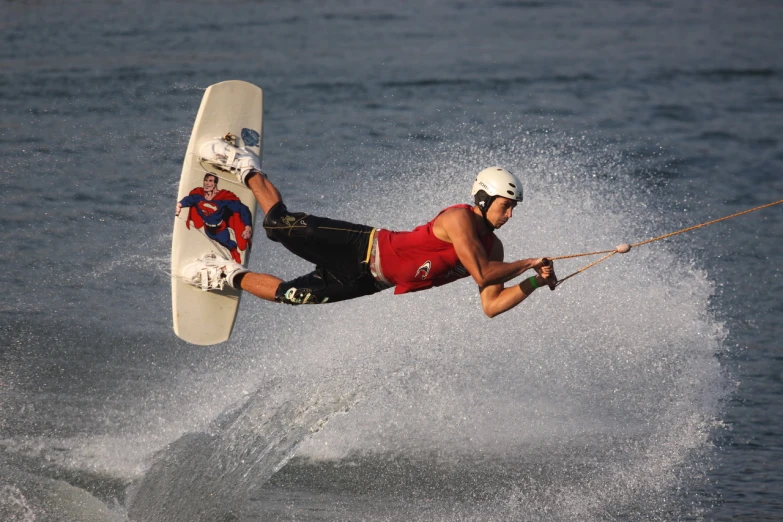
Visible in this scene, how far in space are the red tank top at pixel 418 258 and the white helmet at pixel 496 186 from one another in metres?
0.15

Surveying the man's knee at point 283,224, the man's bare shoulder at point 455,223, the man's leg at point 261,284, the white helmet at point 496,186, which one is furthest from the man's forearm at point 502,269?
the man's leg at point 261,284

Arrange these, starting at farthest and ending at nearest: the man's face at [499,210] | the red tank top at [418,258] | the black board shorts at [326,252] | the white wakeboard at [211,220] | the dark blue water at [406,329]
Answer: the white wakeboard at [211,220] → the dark blue water at [406,329] → the black board shorts at [326,252] → the red tank top at [418,258] → the man's face at [499,210]

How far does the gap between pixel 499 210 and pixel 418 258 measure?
682mm

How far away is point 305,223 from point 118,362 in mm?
2900

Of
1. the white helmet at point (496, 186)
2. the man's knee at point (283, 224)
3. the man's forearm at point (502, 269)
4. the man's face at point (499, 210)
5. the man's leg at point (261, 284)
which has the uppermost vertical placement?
the white helmet at point (496, 186)

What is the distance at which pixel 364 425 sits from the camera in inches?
333

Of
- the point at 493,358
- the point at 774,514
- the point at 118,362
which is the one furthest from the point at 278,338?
the point at 774,514

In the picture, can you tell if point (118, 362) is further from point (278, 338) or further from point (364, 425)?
point (364, 425)

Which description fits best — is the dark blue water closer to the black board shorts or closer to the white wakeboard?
the white wakeboard

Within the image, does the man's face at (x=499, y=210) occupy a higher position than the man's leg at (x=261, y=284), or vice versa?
the man's face at (x=499, y=210)

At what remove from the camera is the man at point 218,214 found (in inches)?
321

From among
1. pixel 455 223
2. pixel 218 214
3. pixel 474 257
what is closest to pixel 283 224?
pixel 218 214

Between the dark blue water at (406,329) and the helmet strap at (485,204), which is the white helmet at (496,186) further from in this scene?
the dark blue water at (406,329)

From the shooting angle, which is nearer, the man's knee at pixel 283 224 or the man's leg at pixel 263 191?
the man's knee at pixel 283 224
